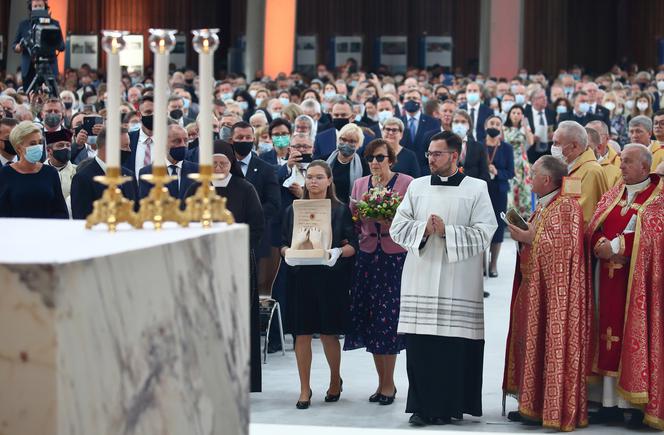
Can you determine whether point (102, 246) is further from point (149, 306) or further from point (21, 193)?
point (21, 193)

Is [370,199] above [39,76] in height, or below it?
below

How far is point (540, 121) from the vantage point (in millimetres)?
17594

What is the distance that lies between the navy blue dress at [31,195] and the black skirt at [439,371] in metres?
2.17

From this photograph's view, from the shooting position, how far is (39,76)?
14719mm

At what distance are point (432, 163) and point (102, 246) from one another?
14.6 ft

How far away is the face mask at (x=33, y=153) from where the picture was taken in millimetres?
7148

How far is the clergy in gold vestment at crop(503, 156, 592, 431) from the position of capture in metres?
7.29

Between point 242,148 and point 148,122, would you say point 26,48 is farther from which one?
point 242,148

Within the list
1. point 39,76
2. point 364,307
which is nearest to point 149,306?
point 364,307

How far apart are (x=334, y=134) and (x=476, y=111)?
547 centimetres

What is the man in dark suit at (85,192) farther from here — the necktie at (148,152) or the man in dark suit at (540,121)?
the man in dark suit at (540,121)

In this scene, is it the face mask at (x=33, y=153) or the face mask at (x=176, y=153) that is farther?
the face mask at (x=176, y=153)

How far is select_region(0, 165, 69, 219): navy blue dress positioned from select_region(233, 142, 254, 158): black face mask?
2.63 meters

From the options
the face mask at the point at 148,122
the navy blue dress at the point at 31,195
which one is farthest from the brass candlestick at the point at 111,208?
the face mask at the point at 148,122
